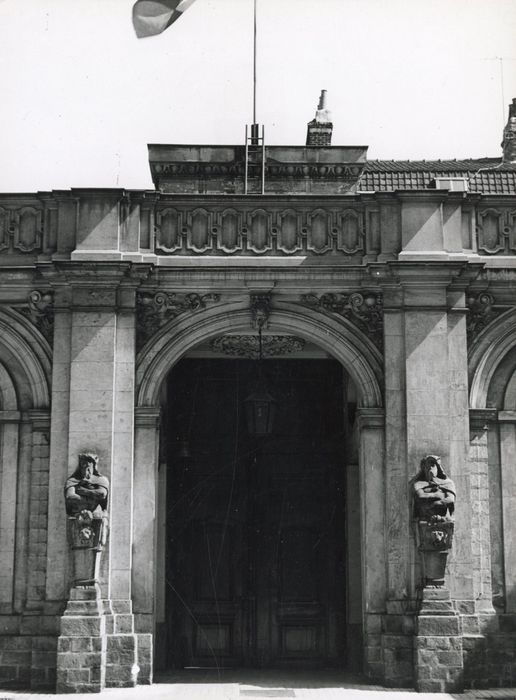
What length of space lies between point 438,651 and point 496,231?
19.1ft

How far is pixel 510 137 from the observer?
1066 inches

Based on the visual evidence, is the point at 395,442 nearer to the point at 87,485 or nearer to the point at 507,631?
the point at 507,631

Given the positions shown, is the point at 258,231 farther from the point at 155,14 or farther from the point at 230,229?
the point at 155,14

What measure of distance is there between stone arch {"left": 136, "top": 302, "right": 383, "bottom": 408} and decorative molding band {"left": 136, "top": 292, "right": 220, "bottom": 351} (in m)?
0.10

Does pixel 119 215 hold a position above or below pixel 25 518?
above

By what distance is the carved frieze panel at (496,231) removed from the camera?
56.6 feet

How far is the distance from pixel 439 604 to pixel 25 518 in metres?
5.61

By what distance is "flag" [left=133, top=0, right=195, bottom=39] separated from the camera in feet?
55.6

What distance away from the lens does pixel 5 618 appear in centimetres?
1639

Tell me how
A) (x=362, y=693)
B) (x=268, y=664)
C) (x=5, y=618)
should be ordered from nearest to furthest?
(x=362, y=693)
(x=5, y=618)
(x=268, y=664)

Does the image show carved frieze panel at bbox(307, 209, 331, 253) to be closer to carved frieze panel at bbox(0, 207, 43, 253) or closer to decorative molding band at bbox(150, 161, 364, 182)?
carved frieze panel at bbox(0, 207, 43, 253)

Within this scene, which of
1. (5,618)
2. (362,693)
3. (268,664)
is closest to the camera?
(362,693)

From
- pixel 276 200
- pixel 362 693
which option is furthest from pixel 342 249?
pixel 362 693

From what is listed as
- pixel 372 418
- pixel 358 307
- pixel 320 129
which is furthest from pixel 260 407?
pixel 320 129
